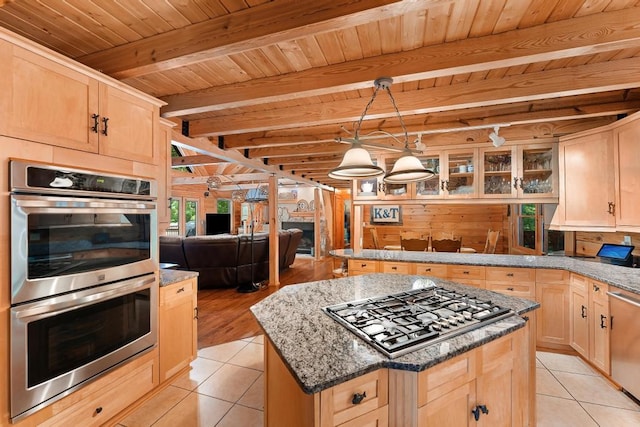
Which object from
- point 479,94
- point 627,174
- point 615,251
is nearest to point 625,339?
point 615,251

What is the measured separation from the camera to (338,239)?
9961 millimetres

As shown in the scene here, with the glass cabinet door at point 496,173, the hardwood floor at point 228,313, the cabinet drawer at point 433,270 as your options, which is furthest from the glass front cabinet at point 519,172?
the hardwood floor at point 228,313

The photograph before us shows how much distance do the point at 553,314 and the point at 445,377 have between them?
241 centimetres

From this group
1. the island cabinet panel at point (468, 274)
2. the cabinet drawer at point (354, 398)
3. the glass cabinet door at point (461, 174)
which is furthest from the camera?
the glass cabinet door at point (461, 174)

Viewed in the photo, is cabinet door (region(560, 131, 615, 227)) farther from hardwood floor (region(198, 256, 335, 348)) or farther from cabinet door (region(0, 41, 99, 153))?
cabinet door (region(0, 41, 99, 153))

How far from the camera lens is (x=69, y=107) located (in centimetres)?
158

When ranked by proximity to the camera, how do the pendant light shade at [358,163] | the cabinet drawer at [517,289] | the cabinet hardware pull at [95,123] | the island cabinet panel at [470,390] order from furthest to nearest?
the cabinet drawer at [517,289] → the pendant light shade at [358,163] → the cabinet hardware pull at [95,123] → the island cabinet panel at [470,390]

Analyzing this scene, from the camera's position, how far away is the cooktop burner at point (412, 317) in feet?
3.84

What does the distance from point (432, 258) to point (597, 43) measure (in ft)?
7.62

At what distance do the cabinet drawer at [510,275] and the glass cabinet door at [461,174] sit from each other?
103 centimetres

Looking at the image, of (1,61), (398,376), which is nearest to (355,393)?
(398,376)

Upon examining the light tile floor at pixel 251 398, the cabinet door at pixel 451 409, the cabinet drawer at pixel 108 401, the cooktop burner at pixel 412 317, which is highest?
the cooktop burner at pixel 412 317

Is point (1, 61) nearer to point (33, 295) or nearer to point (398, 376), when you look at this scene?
point (33, 295)

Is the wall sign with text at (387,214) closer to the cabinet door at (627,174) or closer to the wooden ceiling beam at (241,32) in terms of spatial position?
the cabinet door at (627,174)
